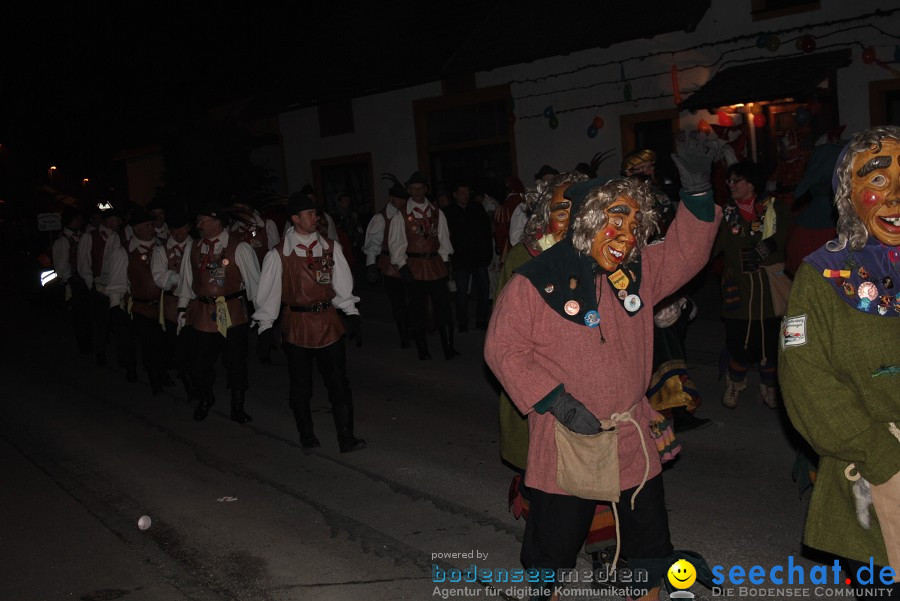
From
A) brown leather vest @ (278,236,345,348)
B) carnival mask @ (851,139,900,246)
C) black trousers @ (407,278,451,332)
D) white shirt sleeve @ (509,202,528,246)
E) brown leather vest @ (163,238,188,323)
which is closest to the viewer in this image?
carnival mask @ (851,139,900,246)

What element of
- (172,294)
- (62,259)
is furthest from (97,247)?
(172,294)

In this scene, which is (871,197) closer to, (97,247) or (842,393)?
(842,393)

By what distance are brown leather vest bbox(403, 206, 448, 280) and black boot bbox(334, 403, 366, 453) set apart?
4047 mm

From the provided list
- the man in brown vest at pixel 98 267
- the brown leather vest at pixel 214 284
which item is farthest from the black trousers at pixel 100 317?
Result: the brown leather vest at pixel 214 284

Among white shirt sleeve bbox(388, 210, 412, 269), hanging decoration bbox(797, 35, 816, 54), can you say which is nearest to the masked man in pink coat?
white shirt sleeve bbox(388, 210, 412, 269)

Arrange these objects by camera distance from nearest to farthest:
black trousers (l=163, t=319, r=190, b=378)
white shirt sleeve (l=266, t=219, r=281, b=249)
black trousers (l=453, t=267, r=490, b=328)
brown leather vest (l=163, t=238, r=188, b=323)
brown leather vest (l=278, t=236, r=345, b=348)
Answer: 1. brown leather vest (l=278, t=236, r=345, b=348)
2. brown leather vest (l=163, t=238, r=188, b=323)
3. black trousers (l=163, t=319, r=190, b=378)
4. white shirt sleeve (l=266, t=219, r=281, b=249)
5. black trousers (l=453, t=267, r=490, b=328)

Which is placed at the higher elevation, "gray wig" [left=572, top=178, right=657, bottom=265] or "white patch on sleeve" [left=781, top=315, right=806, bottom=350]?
"gray wig" [left=572, top=178, right=657, bottom=265]

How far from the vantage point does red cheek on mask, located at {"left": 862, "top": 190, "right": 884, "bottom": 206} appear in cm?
326

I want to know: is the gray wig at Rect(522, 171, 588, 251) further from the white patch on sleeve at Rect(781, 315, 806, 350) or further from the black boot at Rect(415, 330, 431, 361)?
the black boot at Rect(415, 330, 431, 361)

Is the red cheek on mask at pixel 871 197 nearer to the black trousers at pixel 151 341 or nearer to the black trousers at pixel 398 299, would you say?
the black trousers at pixel 151 341

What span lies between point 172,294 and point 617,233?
22.7 feet

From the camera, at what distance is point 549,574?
4.06 m

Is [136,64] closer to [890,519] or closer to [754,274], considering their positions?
[754,274]

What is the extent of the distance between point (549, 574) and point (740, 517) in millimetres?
2109
